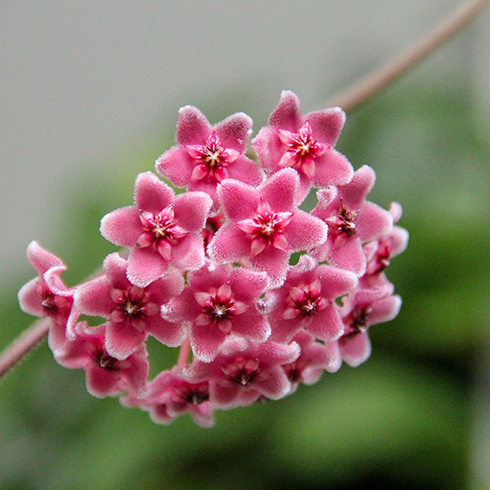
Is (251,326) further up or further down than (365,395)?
further up

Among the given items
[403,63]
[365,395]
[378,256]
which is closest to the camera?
[378,256]

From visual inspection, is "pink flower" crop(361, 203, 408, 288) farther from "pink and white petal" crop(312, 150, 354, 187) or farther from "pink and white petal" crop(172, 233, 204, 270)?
"pink and white petal" crop(172, 233, 204, 270)

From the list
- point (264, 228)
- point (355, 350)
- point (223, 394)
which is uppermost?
point (264, 228)

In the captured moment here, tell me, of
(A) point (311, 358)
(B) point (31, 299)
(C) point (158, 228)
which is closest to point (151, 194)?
(C) point (158, 228)

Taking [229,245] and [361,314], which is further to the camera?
[361,314]

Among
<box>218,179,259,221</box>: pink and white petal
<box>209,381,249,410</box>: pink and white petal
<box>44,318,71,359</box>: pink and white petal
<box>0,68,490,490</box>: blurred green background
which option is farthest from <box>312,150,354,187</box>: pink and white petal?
<box>0,68,490,490</box>: blurred green background

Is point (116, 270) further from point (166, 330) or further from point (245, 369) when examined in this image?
point (245, 369)

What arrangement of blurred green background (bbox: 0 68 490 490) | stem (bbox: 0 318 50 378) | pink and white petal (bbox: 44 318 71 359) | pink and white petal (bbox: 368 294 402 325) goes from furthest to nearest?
blurred green background (bbox: 0 68 490 490) → pink and white petal (bbox: 368 294 402 325) → pink and white petal (bbox: 44 318 71 359) → stem (bbox: 0 318 50 378)

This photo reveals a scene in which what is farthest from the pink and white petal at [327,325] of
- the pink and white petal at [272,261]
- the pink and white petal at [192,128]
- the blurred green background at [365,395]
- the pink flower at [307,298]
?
the blurred green background at [365,395]

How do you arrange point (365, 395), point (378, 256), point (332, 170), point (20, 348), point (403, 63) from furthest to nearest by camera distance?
point (365, 395) < point (403, 63) < point (378, 256) < point (332, 170) < point (20, 348)
